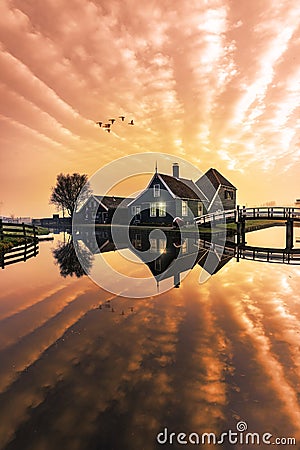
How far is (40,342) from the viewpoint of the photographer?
6.15 metres

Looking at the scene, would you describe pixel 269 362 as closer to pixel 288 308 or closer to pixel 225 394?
pixel 225 394

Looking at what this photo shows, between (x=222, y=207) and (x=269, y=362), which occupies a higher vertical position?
(x=222, y=207)

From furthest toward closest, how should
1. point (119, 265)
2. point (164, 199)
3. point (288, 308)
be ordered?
point (164, 199), point (119, 265), point (288, 308)

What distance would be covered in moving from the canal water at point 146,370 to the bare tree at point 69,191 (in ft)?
179

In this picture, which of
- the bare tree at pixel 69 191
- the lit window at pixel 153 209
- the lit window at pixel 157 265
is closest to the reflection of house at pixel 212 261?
the lit window at pixel 157 265

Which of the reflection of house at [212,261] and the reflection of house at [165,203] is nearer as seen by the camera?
the reflection of house at [212,261]

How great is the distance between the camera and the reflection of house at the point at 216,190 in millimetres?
46438

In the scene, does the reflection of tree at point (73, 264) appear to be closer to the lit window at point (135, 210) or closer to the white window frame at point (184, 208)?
the white window frame at point (184, 208)

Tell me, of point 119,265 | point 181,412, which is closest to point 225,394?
point 181,412

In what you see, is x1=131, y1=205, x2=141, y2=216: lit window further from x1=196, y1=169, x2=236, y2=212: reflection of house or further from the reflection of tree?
the reflection of tree

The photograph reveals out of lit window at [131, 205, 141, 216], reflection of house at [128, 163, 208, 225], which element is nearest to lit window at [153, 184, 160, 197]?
reflection of house at [128, 163, 208, 225]

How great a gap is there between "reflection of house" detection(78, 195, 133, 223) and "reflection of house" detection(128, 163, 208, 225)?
10.3 metres

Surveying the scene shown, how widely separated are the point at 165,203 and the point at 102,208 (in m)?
20.7

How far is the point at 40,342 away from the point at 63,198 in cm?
6022
